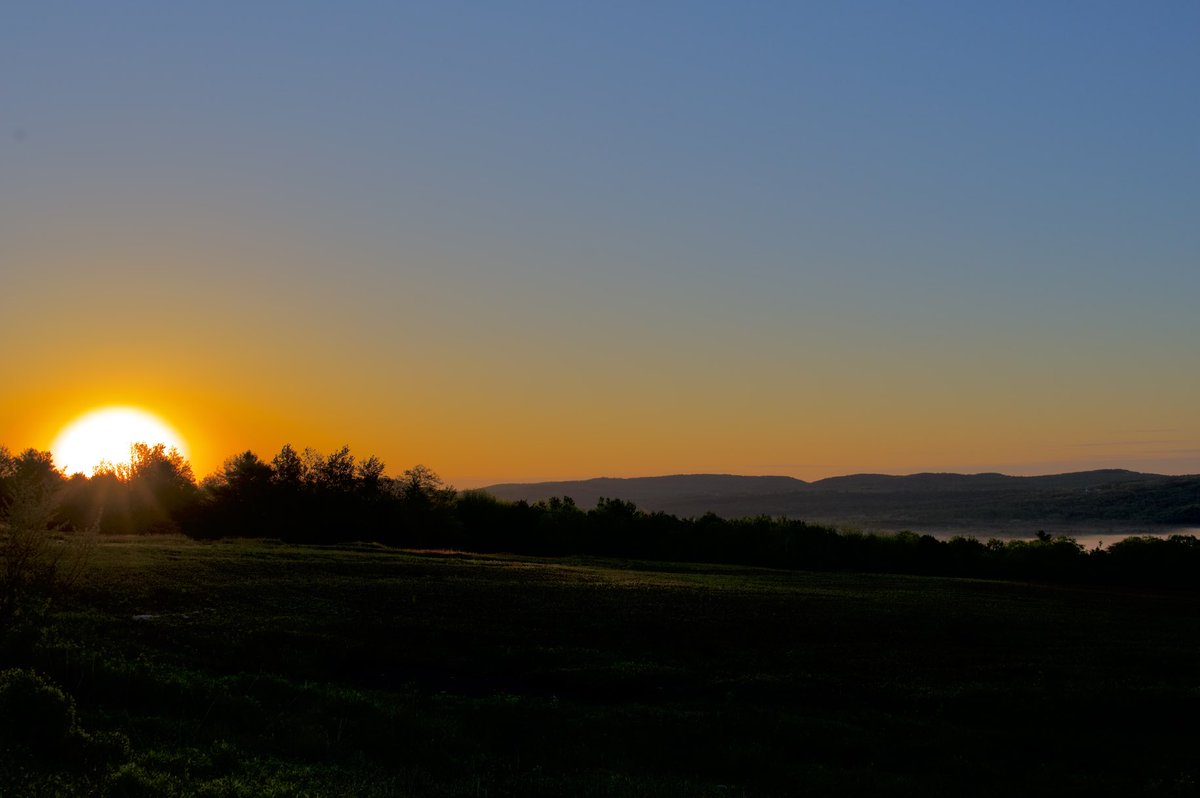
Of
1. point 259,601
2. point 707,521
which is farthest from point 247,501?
point 259,601

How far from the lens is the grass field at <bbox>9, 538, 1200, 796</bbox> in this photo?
17.8m

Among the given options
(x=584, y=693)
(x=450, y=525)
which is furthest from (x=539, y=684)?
(x=450, y=525)

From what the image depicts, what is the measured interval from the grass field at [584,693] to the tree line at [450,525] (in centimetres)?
4561

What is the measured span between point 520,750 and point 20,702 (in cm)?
911

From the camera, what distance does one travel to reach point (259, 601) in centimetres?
3541

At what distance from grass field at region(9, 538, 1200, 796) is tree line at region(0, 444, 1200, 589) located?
4561 cm

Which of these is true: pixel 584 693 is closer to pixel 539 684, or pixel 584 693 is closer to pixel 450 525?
pixel 539 684

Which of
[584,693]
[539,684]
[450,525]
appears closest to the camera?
[584,693]

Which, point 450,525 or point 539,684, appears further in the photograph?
point 450,525

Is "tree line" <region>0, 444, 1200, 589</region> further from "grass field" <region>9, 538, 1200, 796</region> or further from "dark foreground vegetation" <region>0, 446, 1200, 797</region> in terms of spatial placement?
"grass field" <region>9, 538, 1200, 796</region>

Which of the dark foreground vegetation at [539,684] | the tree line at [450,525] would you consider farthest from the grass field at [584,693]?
the tree line at [450,525]

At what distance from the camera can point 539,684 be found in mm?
26094

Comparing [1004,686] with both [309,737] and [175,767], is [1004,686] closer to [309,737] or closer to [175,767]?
[309,737]

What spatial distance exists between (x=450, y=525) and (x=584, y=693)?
7487 cm
